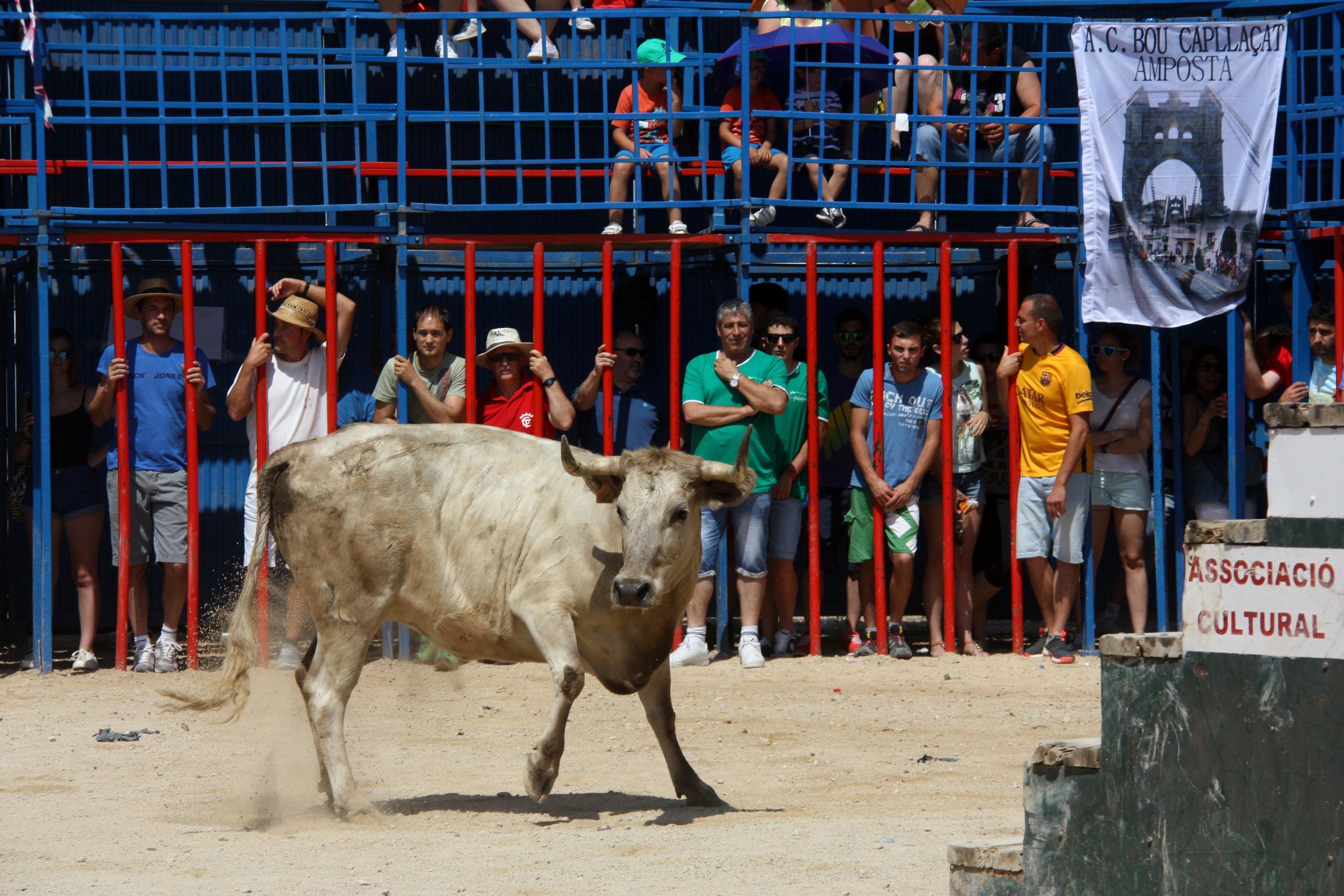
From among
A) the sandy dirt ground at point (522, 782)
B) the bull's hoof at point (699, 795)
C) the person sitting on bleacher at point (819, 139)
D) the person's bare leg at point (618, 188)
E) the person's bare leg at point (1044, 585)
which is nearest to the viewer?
the sandy dirt ground at point (522, 782)

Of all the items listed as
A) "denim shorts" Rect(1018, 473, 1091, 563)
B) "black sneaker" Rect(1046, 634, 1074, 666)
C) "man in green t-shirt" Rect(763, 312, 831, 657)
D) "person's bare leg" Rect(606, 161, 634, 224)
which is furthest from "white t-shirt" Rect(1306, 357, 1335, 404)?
"person's bare leg" Rect(606, 161, 634, 224)

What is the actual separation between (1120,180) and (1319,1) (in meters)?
3.46

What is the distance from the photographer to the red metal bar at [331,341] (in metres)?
10.6

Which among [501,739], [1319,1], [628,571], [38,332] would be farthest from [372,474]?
[1319,1]

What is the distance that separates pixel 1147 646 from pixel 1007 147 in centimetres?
684

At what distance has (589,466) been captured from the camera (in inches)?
279

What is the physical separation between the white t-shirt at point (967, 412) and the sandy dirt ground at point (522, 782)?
1329mm

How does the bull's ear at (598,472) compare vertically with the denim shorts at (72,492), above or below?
above

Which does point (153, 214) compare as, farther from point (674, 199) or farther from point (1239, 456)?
point (1239, 456)

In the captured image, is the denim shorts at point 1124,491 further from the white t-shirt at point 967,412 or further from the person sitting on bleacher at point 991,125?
the person sitting on bleacher at point 991,125

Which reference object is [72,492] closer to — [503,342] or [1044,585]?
[503,342]

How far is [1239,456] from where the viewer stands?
35.2 feet

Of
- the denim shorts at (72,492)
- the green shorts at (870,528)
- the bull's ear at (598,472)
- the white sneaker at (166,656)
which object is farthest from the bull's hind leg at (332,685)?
the green shorts at (870,528)

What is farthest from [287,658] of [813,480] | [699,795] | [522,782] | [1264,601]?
[1264,601]
